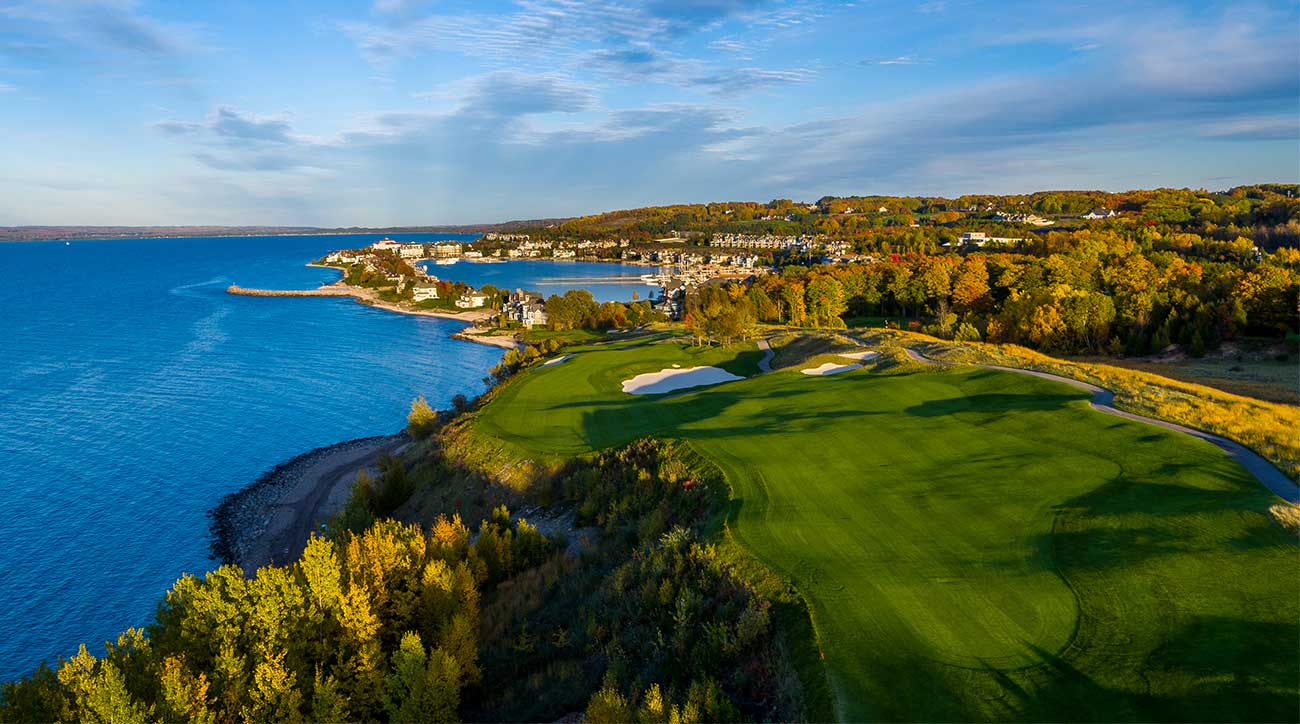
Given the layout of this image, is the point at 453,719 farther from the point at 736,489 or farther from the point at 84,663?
the point at 736,489

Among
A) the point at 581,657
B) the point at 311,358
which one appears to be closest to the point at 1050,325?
the point at 581,657

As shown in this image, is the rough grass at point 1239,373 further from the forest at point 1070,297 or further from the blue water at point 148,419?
the blue water at point 148,419

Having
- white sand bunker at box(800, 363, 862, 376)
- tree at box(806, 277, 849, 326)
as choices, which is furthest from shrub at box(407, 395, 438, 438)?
tree at box(806, 277, 849, 326)

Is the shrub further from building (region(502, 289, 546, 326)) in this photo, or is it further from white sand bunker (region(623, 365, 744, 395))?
building (region(502, 289, 546, 326))

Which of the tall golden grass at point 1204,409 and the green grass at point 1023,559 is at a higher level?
the tall golden grass at point 1204,409

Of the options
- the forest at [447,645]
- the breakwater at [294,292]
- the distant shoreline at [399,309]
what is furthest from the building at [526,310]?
the forest at [447,645]

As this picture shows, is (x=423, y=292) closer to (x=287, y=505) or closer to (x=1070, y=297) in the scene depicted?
(x=287, y=505)
